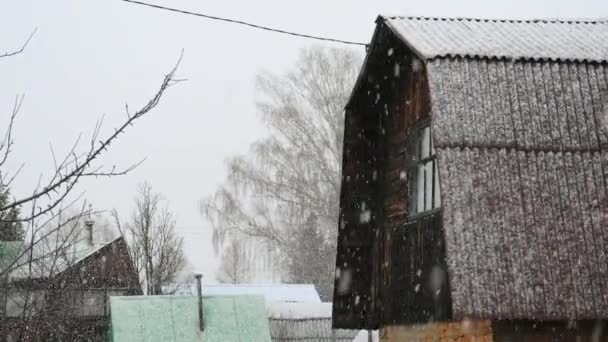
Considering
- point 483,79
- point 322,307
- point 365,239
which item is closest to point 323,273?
point 322,307

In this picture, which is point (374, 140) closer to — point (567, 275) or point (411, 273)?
point (411, 273)

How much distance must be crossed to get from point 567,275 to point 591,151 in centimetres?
126

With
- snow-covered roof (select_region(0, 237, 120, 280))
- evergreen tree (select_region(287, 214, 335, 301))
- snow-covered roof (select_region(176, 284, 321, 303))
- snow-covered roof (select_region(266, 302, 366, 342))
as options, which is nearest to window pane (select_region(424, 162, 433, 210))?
snow-covered roof (select_region(0, 237, 120, 280))

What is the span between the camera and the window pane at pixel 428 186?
10125mm

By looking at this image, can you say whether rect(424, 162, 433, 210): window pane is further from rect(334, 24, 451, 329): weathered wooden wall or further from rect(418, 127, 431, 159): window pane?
rect(334, 24, 451, 329): weathered wooden wall

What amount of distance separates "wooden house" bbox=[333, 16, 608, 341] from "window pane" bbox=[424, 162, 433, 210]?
2 centimetres

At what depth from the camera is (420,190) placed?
10.5 m

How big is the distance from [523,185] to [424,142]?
6.82ft

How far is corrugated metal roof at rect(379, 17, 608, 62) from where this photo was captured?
30.5 ft

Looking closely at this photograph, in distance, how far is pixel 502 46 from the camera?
962cm

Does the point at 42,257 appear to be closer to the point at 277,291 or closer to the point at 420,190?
the point at 420,190

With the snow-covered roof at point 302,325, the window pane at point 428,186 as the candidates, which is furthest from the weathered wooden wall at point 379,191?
the snow-covered roof at point 302,325

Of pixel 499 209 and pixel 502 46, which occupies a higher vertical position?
pixel 502 46

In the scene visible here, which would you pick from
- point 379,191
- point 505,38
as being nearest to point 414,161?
point 379,191
